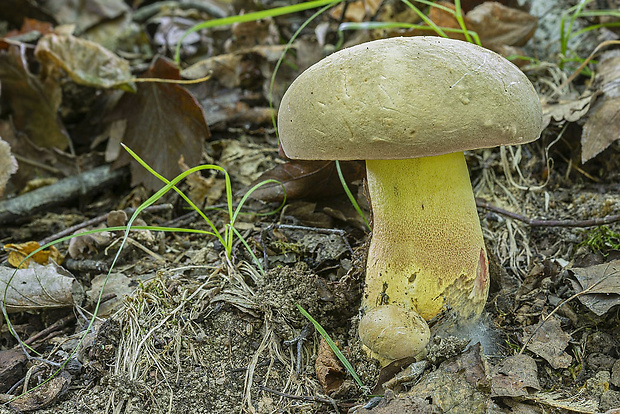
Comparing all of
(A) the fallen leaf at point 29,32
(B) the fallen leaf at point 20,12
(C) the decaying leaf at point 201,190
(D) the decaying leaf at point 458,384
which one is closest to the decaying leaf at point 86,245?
(C) the decaying leaf at point 201,190

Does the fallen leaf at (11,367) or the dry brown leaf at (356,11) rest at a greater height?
the dry brown leaf at (356,11)

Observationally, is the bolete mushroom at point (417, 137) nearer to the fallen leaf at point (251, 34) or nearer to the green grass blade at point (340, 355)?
the green grass blade at point (340, 355)

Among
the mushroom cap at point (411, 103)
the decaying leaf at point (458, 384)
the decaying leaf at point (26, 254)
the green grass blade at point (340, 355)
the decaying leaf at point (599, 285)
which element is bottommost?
the decaying leaf at point (26, 254)

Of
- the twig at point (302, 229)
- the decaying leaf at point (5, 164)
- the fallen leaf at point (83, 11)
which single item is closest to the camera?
the twig at point (302, 229)

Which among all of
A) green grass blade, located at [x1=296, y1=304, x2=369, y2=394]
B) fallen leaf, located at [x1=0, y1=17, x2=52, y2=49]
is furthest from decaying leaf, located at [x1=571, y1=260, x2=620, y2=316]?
fallen leaf, located at [x1=0, y1=17, x2=52, y2=49]

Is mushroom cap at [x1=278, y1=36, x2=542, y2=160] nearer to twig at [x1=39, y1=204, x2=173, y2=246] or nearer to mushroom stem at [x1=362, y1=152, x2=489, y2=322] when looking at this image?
mushroom stem at [x1=362, y1=152, x2=489, y2=322]

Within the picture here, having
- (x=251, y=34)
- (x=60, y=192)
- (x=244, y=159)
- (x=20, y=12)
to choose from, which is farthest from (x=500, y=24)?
(x=20, y=12)

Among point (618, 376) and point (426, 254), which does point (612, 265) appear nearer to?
point (618, 376)
